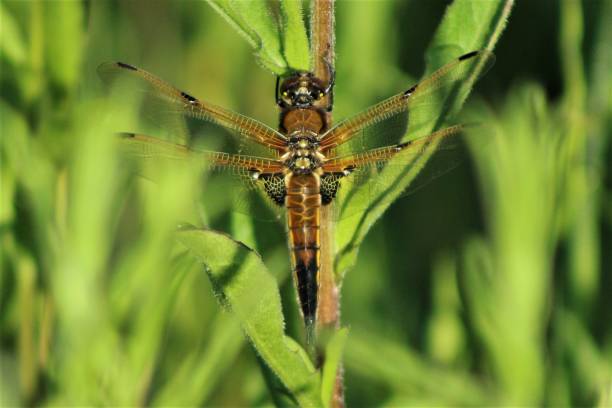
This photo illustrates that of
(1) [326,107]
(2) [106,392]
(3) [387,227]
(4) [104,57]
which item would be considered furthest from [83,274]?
(3) [387,227]

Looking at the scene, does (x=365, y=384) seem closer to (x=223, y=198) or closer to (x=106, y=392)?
(x=223, y=198)

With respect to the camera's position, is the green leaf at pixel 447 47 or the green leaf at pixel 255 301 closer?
the green leaf at pixel 255 301

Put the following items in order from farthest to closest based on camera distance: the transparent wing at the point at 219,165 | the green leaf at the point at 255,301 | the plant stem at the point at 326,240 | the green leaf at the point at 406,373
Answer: the green leaf at the point at 406,373 < the transparent wing at the point at 219,165 < the plant stem at the point at 326,240 < the green leaf at the point at 255,301

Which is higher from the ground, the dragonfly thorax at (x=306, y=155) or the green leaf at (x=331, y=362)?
the dragonfly thorax at (x=306, y=155)

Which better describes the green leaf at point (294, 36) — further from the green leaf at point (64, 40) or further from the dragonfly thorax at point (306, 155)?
the green leaf at point (64, 40)

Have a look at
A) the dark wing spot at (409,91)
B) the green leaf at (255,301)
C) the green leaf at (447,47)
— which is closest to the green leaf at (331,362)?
the green leaf at (255,301)

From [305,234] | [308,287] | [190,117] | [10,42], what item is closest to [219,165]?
[190,117]
